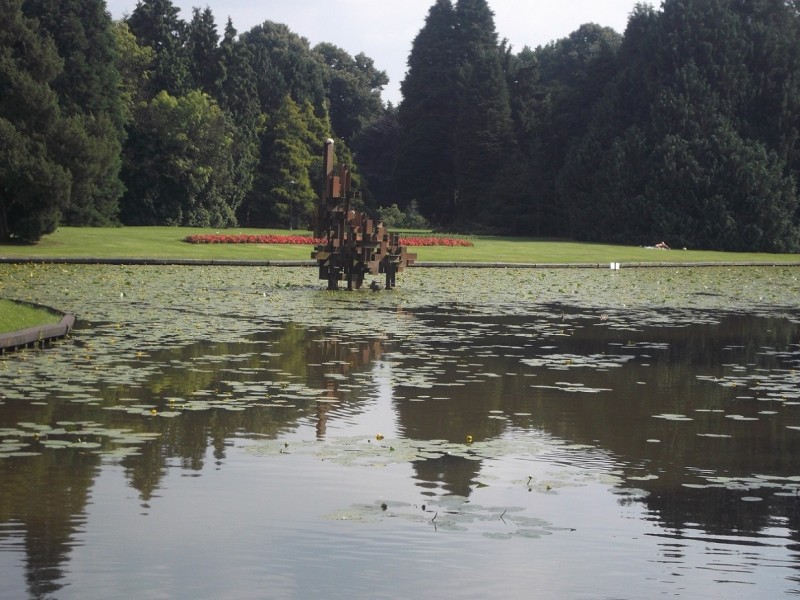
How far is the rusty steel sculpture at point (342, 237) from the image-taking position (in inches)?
1170

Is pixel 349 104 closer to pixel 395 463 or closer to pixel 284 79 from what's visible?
pixel 284 79

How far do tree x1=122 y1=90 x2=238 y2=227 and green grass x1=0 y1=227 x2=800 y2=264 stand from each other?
1284 centimetres

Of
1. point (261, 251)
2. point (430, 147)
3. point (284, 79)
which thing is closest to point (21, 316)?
point (261, 251)

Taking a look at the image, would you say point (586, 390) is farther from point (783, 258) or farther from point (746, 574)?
point (783, 258)

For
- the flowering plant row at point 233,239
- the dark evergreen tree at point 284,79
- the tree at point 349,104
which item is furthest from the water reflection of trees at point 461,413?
the tree at point 349,104

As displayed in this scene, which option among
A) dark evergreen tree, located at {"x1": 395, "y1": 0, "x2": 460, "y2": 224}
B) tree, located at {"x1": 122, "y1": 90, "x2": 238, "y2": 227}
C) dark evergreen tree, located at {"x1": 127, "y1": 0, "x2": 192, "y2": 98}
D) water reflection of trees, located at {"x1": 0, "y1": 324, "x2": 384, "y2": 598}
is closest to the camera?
water reflection of trees, located at {"x1": 0, "y1": 324, "x2": 384, "y2": 598}

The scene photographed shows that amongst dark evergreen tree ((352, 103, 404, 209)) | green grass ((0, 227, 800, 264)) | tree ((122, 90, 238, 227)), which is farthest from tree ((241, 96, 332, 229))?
green grass ((0, 227, 800, 264))

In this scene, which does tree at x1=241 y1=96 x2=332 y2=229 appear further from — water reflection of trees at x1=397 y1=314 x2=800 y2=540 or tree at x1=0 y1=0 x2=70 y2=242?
water reflection of trees at x1=397 y1=314 x2=800 y2=540

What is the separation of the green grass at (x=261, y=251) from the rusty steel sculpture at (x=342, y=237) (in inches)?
498

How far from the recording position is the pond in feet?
21.2

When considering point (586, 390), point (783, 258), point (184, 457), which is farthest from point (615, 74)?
point (184, 457)

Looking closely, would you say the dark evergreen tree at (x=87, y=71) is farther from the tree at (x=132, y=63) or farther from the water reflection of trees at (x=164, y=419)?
the water reflection of trees at (x=164, y=419)

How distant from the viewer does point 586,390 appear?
44.5 feet

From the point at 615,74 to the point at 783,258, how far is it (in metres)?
21.5
